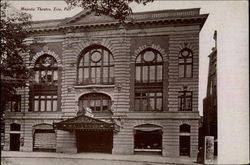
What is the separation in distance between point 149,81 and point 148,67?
0.25m

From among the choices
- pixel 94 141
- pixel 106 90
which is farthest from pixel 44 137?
pixel 106 90

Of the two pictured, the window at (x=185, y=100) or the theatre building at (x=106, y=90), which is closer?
the window at (x=185, y=100)

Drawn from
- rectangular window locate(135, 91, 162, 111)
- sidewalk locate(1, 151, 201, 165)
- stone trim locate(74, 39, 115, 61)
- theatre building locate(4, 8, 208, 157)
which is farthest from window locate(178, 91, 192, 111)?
stone trim locate(74, 39, 115, 61)

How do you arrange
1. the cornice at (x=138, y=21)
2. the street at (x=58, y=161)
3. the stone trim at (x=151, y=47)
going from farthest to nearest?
the stone trim at (x=151, y=47) → the street at (x=58, y=161) → the cornice at (x=138, y=21)

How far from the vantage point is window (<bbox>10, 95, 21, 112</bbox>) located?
205 inches

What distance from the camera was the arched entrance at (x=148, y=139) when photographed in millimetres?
5004

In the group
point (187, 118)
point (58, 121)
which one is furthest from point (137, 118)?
point (58, 121)

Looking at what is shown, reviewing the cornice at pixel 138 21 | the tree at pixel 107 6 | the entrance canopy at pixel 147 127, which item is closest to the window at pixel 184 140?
the entrance canopy at pixel 147 127

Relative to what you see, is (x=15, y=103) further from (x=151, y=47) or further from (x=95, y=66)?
(x=151, y=47)

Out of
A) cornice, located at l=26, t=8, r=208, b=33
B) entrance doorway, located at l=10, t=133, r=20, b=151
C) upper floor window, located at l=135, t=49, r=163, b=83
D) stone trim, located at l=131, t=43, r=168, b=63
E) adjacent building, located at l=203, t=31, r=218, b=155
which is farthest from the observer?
entrance doorway, located at l=10, t=133, r=20, b=151

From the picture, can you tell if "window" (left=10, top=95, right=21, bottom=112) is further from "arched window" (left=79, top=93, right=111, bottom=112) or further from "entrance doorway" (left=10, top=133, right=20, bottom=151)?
"arched window" (left=79, top=93, right=111, bottom=112)

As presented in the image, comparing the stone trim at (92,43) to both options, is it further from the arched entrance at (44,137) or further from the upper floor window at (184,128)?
the upper floor window at (184,128)

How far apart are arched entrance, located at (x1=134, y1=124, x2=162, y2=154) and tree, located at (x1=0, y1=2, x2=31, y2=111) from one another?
6.20 ft

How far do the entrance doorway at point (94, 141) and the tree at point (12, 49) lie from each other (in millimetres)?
1190
